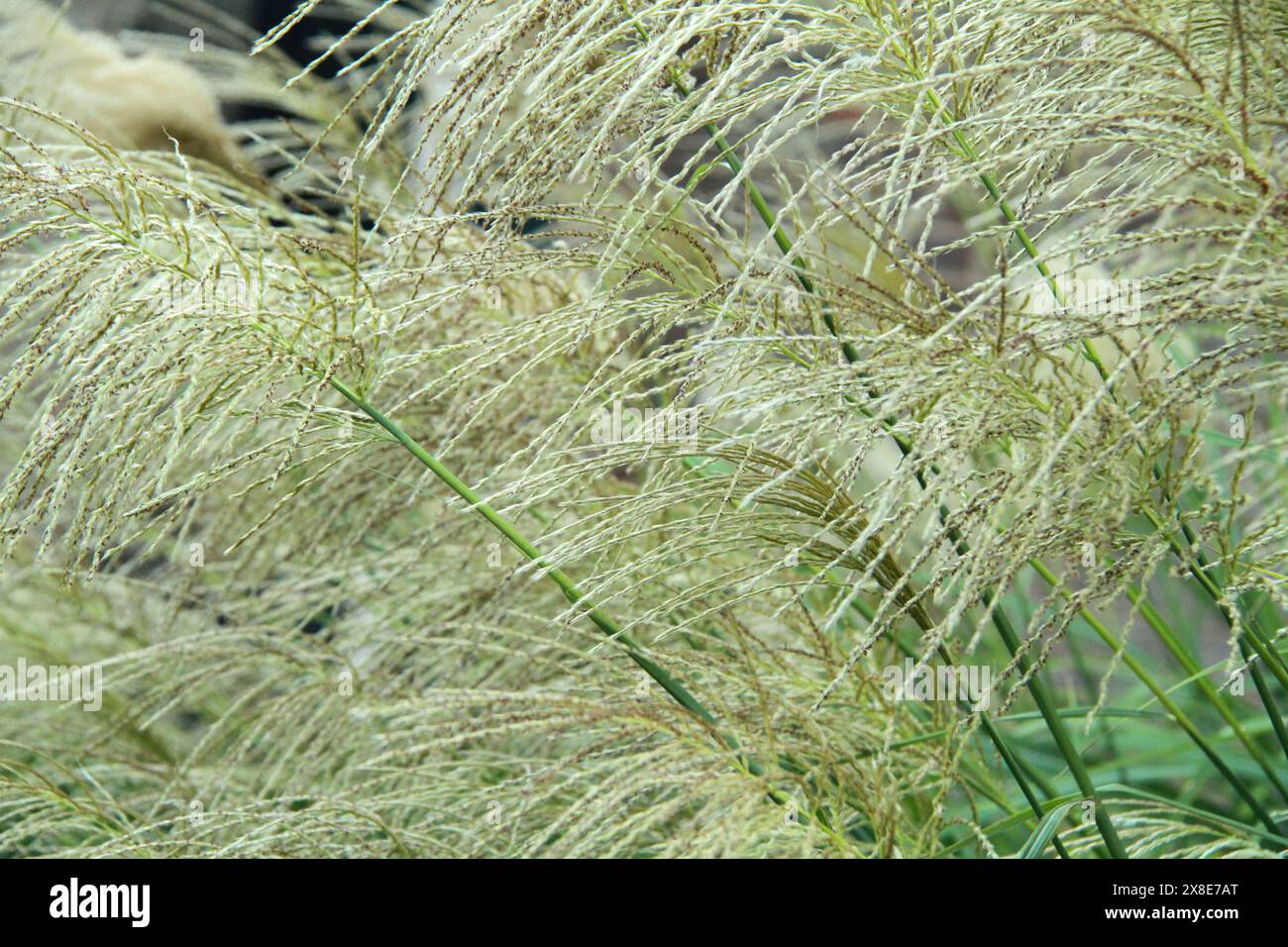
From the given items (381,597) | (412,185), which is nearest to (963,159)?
(381,597)

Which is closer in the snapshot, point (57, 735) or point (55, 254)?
point (55, 254)

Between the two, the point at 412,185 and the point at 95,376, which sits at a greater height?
the point at 412,185

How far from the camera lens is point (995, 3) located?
77 centimetres

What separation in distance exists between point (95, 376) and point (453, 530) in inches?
21.7
